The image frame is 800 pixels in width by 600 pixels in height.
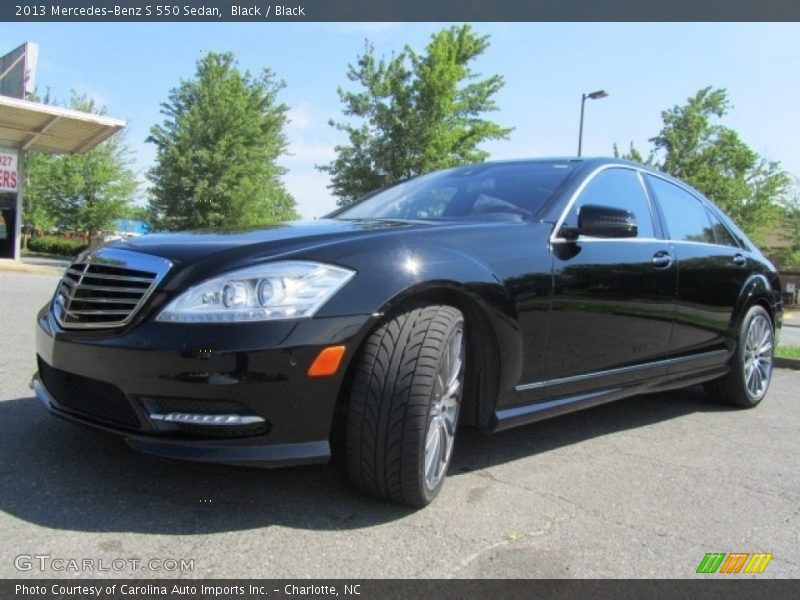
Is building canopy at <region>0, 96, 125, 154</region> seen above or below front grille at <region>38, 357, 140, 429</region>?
above

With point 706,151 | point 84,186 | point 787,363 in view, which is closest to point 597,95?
point 706,151

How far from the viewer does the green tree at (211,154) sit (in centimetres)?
2864

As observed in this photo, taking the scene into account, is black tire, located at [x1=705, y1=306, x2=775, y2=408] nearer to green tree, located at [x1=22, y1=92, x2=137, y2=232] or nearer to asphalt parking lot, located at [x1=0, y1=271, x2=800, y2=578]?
asphalt parking lot, located at [x1=0, y1=271, x2=800, y2=578]

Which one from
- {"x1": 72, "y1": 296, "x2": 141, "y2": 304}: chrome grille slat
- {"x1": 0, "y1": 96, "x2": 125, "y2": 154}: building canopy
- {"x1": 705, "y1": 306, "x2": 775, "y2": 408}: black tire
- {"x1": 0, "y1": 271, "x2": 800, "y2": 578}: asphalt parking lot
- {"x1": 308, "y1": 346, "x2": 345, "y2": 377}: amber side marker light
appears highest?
{"x1": 0, "y1": 96, "x2": 125, "y2": 154}: building canopy

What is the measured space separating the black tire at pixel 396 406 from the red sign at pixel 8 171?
2009 centimetres

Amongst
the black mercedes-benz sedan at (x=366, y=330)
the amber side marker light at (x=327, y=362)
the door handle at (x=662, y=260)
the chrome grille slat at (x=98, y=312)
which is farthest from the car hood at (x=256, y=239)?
the door handle at (x=662, y=260)

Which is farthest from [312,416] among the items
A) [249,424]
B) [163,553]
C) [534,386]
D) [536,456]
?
[536,456]

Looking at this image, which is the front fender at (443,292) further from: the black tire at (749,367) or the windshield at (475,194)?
the black tire at (749,367)

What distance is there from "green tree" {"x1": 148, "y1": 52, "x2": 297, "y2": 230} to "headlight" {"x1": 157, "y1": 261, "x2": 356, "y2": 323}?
26.8m

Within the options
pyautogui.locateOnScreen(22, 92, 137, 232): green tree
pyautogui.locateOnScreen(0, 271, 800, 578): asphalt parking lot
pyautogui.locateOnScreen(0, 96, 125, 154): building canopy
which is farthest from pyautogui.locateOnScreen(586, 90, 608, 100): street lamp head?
pyautogui.locateOnScreen(22, 92, 137, 232): green tree

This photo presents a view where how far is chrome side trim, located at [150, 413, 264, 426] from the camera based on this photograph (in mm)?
2318

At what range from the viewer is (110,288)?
2.55 meters
